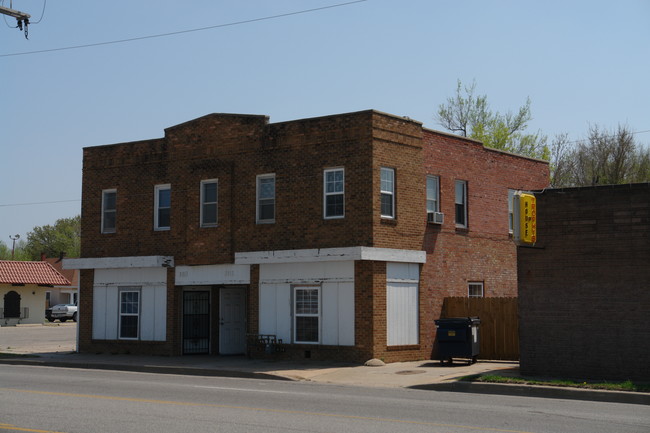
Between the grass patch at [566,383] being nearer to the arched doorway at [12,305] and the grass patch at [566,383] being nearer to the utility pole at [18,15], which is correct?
the utility pole at [18,15]

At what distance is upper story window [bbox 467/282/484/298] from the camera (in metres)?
26.2

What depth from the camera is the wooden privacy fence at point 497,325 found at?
23.2 metres

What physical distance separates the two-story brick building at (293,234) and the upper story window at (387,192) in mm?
41

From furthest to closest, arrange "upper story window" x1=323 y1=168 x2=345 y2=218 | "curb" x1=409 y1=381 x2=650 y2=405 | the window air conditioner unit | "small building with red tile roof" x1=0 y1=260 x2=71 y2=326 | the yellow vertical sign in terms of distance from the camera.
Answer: "small building with red tile roof" x1=0 y1=260 x2=71 y2=326, the window air conditioner unit, "upper story window" x1=323 y1=168 x2=345 y2=218, the yellow vertical sign, "curb" x1=409 y1=381 x2=650 y2=405

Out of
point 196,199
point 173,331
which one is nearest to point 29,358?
point 173,331

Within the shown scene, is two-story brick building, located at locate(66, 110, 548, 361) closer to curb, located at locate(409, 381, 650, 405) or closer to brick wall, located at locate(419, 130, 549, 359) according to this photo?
brick wall, located at locate(419, 130, 549, 359)

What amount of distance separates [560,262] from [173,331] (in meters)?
13.1

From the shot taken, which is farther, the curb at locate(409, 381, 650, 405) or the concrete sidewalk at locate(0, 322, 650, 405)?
the concrete sidewalk at locate(0, 322, 650, 405)

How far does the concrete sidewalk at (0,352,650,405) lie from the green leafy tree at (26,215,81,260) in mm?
79866

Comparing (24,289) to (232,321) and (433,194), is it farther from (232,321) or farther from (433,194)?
(433,194)

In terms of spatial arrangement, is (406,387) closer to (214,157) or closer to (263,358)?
(263,358)

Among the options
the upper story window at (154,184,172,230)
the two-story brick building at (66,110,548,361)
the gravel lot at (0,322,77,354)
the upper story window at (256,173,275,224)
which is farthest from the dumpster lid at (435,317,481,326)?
the gravel lot at (0,322,77,354)

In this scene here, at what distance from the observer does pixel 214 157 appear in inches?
1000

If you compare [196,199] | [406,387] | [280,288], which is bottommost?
[406,387]
